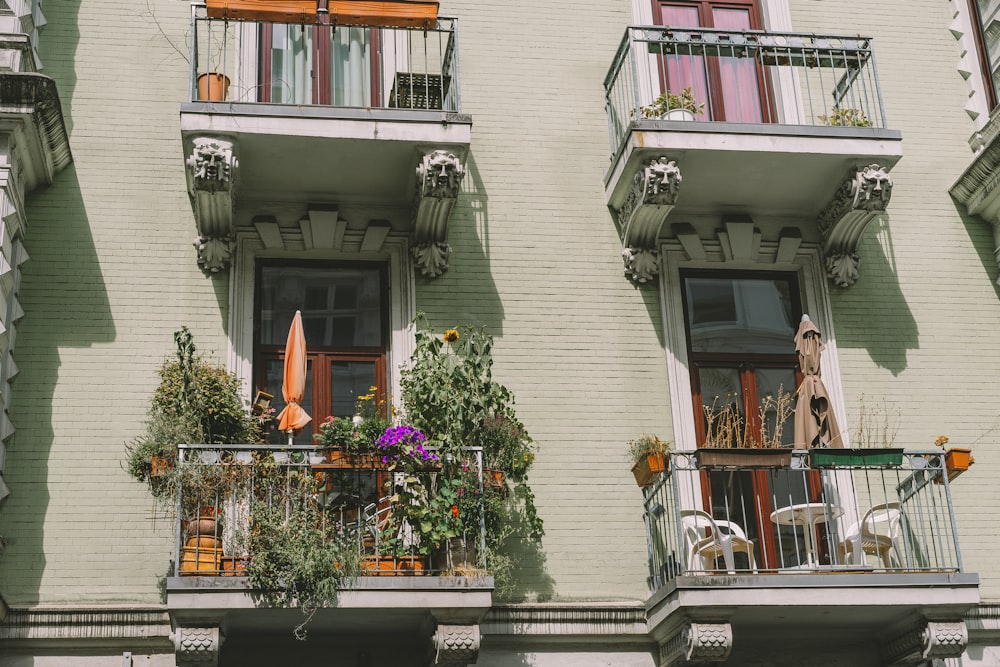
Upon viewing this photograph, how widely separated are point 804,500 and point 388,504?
4062 mm

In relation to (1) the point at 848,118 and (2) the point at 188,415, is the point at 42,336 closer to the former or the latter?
(2) the point at 188,415

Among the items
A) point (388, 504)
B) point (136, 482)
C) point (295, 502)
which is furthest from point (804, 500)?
point (136, 482)

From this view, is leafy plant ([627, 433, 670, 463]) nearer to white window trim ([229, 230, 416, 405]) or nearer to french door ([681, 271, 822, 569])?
french door ([681, 271, 822, 569])

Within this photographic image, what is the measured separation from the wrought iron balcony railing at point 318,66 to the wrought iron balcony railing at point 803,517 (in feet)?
14.4

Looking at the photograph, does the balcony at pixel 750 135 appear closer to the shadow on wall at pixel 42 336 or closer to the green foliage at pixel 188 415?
the green foliage at pixel 188 415

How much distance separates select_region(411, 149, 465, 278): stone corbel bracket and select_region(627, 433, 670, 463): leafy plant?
2.51 meters

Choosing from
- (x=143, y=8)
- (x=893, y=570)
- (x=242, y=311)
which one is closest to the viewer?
(x=893, y=570)

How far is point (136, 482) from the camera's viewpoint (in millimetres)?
12680

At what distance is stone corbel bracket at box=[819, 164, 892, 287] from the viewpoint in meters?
13.7

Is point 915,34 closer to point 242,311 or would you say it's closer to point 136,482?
point 242,311

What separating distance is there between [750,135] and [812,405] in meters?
2.69

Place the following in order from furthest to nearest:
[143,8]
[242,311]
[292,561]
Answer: [143,8]
[242,311]
[292,561]

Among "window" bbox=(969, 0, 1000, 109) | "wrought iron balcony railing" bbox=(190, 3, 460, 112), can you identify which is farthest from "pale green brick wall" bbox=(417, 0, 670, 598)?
"window" bbox=(969, 0, 1000, 109)

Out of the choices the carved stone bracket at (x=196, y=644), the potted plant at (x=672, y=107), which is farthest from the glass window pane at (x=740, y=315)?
the carved stone bracket at (x=196, y=644)
